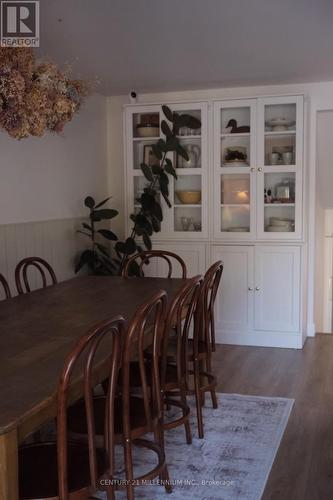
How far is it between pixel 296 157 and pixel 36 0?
264 cm

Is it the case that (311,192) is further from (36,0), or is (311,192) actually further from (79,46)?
(36,0)

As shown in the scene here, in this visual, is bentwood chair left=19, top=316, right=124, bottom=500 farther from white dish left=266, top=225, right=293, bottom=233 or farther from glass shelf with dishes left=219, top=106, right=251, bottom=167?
glass shelf with dishes left=219, top=106, right=251, bottom=167

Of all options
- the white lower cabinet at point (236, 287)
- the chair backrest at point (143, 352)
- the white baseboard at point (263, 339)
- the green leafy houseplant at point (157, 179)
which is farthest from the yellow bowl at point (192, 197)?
the chair backrest at point (143, 352)

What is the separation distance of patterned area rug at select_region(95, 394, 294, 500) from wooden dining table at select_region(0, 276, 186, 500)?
771 mm

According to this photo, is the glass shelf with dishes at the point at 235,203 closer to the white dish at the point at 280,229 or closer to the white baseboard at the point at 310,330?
the white dish at the point at 280,229

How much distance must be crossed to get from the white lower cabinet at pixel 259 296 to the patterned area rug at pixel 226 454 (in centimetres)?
138

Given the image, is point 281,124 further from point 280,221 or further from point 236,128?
point 280,221

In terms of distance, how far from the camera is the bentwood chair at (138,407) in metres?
2.00

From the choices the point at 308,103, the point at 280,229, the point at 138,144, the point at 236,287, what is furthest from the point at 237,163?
the point at 236,287

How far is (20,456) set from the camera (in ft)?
6.13

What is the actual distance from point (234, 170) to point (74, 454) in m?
3.48

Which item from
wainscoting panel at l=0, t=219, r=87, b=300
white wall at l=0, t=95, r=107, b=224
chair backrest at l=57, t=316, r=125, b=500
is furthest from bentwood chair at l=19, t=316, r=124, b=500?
white wall at l=0, t=95, r=107, b=224

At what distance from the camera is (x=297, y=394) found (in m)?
3.70

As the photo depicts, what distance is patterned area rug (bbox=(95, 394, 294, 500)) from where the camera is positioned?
2.49 metres
